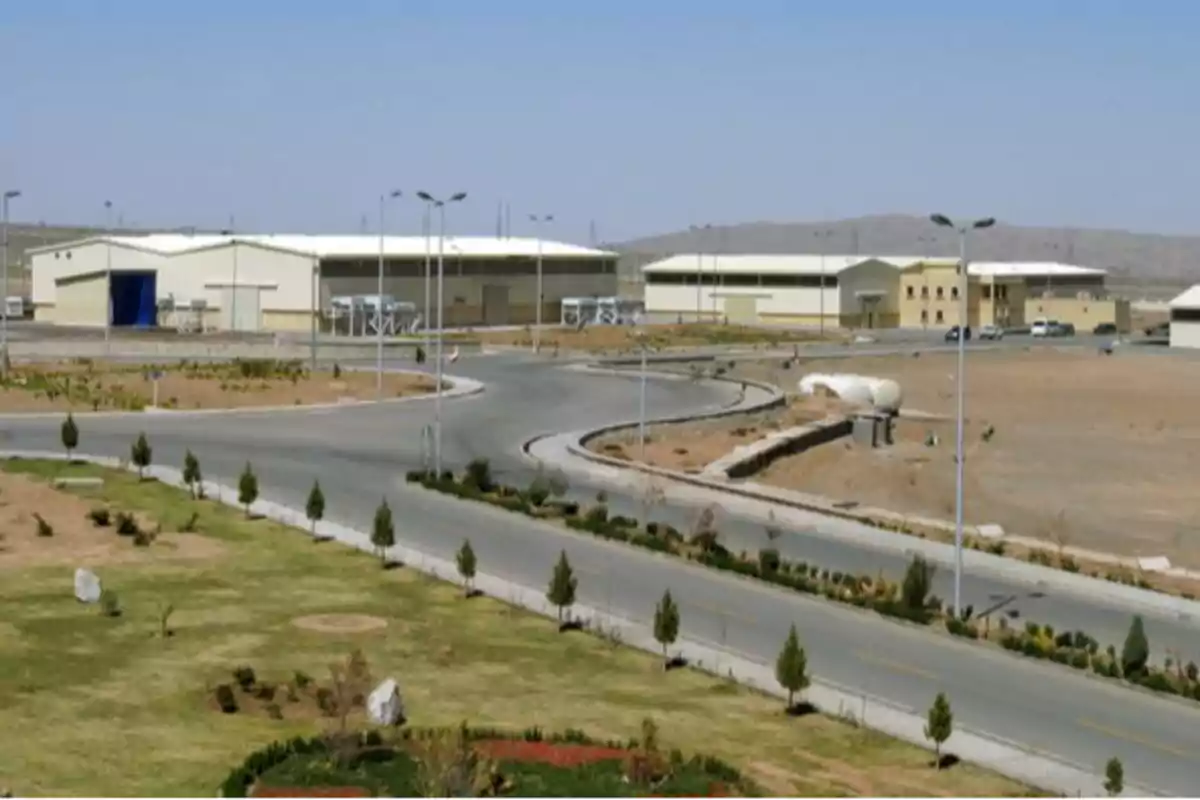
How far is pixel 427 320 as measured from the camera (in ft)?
381

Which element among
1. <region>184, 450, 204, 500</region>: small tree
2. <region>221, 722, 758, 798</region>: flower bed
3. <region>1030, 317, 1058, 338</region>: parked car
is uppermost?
<region>1030, 317, 1058, 338</region>: parked car

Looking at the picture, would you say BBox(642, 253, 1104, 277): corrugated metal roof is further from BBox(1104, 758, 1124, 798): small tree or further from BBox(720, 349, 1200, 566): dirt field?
BBox(1104, 758, 1124, 798): small tree

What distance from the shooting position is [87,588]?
32.6 m

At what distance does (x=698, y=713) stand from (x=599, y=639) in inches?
194

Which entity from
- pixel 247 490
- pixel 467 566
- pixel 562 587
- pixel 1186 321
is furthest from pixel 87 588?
pixel 1186 321

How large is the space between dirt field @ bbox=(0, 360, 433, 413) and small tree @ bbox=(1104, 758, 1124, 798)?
50.2 metres

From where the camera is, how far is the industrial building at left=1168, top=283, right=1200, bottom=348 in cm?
12825

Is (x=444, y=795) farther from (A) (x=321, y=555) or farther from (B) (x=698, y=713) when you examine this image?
(A) (x=321, y=555)

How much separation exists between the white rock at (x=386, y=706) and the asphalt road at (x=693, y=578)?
23.1ft

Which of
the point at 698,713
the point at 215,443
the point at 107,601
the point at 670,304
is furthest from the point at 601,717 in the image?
the point at 670,304

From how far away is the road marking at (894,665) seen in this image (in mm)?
28719

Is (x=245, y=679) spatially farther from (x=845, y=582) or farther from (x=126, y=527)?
(x=126, y=527)

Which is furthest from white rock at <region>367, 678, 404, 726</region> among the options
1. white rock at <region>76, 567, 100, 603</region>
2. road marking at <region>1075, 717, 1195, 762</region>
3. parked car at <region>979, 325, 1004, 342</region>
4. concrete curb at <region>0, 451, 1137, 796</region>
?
parked car at <region>979, 325, 1004, 342</region>

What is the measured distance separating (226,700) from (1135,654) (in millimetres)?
13830
